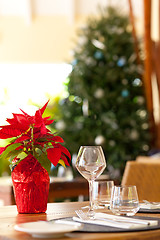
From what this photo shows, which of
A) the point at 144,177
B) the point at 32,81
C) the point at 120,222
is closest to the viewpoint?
the point at 120,222

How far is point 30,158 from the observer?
153 centimetres

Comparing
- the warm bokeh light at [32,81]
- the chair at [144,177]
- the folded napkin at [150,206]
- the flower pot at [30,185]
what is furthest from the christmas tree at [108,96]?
the warm bokeh light at [32,81]

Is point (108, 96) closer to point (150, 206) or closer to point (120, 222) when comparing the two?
point (150, 206)

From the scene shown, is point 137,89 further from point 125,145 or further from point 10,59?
point 10,59

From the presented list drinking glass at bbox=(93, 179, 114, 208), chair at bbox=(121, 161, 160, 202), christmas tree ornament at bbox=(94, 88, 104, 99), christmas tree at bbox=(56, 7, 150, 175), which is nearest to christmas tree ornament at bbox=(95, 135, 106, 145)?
christmas tree at bbox=(56, 7, 150, 175)

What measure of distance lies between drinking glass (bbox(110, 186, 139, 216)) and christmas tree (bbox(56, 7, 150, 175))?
3473mm

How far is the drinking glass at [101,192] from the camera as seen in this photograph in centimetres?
151

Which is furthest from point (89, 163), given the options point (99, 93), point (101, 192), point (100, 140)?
point (99, 93)

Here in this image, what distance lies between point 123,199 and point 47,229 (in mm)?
288

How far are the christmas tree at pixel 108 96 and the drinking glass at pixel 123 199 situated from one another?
347 centimetres

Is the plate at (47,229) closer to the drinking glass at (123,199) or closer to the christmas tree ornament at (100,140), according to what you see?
the drinking glass at (123,199)

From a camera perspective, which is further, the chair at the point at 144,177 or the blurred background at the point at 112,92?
the blurred background at the point at 112,92

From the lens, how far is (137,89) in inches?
200

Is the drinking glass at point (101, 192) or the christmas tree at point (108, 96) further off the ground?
the christmas tree at point (108, 96)
